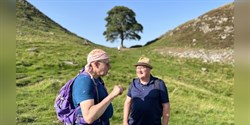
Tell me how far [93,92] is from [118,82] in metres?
14.7

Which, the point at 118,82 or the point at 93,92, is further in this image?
the point at 118,82

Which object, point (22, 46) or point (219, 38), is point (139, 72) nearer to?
point (22, 46)

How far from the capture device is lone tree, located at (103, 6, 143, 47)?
64.6 m

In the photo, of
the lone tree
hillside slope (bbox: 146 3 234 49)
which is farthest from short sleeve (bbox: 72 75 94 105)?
the lone tree

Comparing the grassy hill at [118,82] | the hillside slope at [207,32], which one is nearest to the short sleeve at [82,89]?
the grassy hill at [118,82]

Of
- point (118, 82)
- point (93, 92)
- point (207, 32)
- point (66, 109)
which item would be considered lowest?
point (118, 82)

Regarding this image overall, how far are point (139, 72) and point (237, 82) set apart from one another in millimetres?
4295

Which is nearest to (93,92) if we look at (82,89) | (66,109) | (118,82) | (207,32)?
(82,89)

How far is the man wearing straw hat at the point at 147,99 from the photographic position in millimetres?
5453

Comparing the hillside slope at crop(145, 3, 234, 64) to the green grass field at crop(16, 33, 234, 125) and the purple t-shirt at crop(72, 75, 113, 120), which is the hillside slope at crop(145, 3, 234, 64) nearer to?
the green grass field at crop(16, 33, 234, 125)

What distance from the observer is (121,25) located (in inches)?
2564

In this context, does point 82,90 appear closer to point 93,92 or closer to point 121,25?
point 93,92

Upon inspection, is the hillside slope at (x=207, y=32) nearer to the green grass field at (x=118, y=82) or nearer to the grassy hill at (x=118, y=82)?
the grassy hill at (x=118, y=82)

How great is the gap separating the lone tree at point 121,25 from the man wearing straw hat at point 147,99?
58.2 metres
